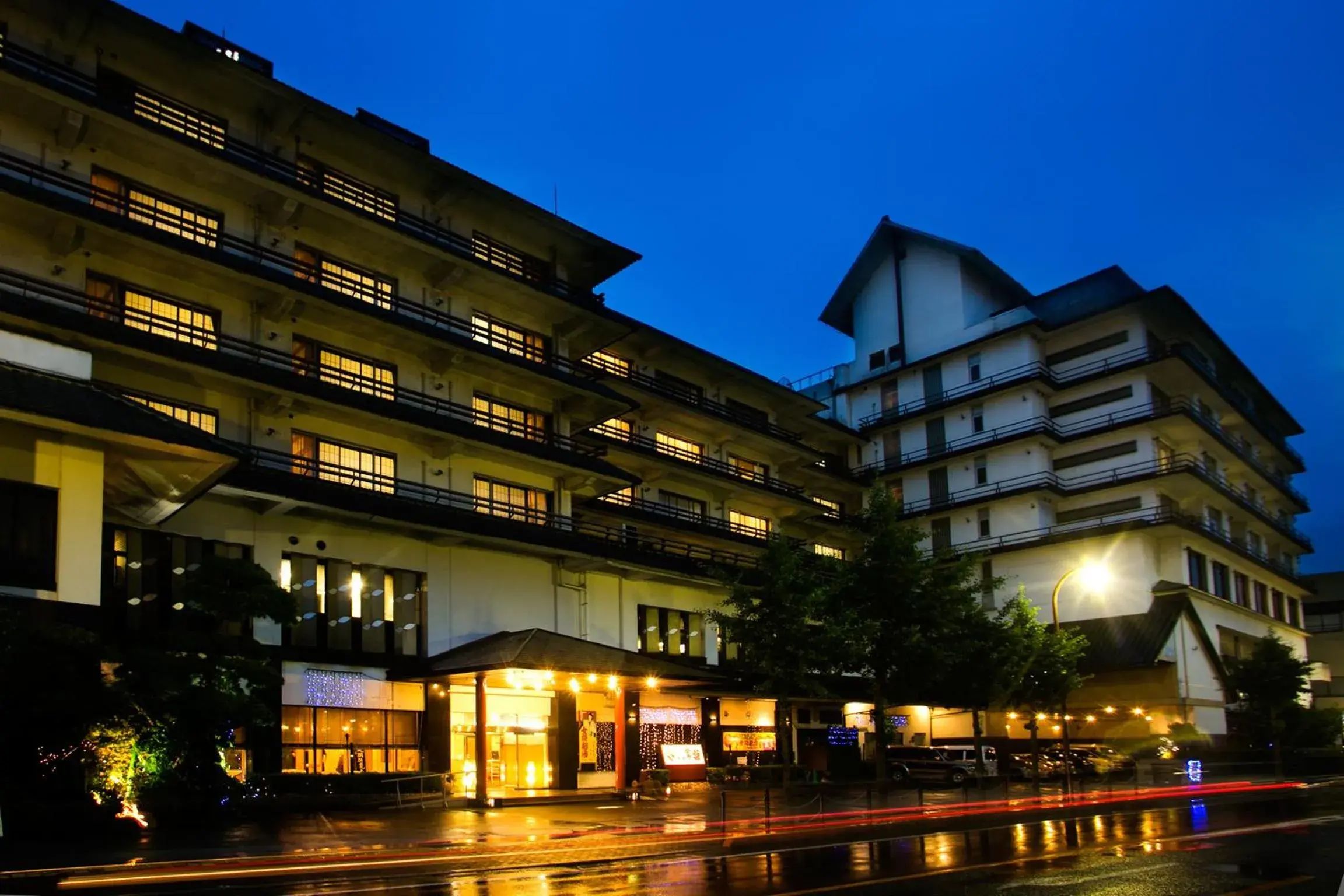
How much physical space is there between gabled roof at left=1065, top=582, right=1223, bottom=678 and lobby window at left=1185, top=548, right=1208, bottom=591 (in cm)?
218

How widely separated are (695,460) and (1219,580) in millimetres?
37143

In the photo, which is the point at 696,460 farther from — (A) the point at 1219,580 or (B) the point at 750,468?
(A) the point at 1219,580

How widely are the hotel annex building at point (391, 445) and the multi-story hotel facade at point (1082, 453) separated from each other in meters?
0.40

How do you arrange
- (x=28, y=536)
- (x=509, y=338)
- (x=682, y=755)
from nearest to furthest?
(x=28, y=536) → (x=682, y=755) → (x=509, y=338)

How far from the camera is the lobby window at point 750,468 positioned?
188ft

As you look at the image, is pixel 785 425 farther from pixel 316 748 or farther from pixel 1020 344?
pixel 316 748

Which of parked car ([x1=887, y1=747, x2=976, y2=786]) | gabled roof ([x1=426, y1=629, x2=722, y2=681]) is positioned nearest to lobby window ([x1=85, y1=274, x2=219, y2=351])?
gabled roof ([x1=426, y1=629, x2=722, y2=681])

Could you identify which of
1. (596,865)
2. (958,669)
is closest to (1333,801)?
(958,669)

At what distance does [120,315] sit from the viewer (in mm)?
31906

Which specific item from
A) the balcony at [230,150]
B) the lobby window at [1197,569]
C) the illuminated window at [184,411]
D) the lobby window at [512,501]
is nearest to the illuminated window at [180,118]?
the balcony at [230,150]

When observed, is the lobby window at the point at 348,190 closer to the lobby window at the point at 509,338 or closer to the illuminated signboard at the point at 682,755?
the lobby window at the point at 509,338

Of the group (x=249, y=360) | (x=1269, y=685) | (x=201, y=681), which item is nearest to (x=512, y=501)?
(x=249, y=360)

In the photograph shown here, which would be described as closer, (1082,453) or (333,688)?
(333,688)

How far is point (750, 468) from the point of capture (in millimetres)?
59844
